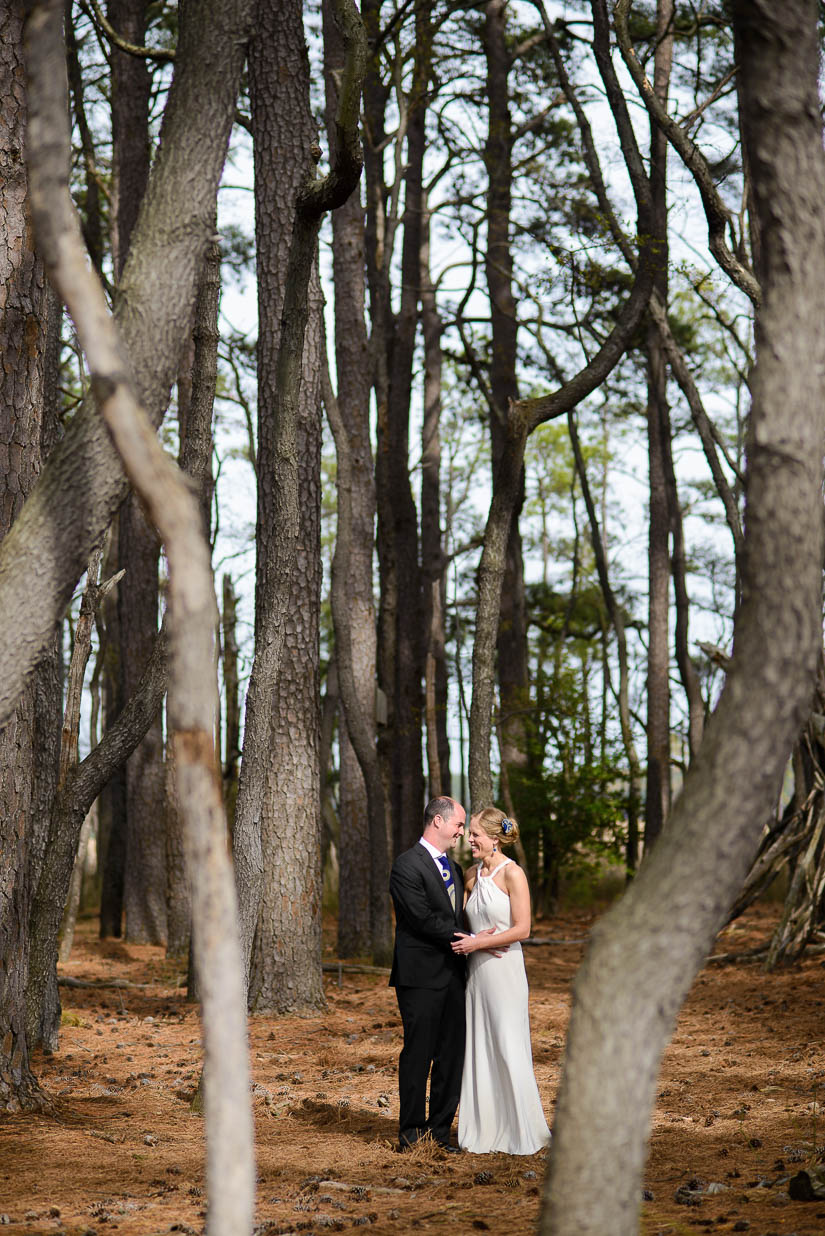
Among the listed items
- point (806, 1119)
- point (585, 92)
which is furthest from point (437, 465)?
point (806, 1119)

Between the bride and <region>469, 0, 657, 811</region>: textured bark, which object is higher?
<region>469, 0, 657, 811</region>: textured bark

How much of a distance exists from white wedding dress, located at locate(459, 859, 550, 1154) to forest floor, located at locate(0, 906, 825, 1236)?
142mm

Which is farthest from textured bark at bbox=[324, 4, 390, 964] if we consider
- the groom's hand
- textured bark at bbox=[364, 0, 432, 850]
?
the groom's hand

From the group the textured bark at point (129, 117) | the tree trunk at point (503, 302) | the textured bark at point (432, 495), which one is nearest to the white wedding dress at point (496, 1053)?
the tree trunk at point (503, 302)

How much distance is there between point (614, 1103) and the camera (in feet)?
9.61

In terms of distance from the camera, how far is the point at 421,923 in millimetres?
5898

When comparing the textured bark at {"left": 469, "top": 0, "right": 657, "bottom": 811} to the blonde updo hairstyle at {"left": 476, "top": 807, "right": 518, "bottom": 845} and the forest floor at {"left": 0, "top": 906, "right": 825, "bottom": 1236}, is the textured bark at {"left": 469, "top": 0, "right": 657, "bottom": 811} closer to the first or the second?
the forest floor at {"left": 0, "top": 906, "right": 825, "bottom": 1236}

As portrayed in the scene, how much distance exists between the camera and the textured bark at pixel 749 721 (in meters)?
2.94

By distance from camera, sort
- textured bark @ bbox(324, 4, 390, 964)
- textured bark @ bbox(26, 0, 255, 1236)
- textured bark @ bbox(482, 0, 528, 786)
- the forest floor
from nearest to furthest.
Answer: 1. textured bark @ bbox(26, 0, 255, 1236)
2. the forest floor
3. textured bark @ bbox(324, 4, 390, 964)
4. textured bark @ bbox(482, 0, 528, 786)

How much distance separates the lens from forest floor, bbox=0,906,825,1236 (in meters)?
4.67

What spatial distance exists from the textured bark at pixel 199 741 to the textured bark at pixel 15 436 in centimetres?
259

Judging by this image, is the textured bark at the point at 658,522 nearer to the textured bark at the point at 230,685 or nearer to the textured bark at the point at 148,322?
the textured bark at the point at 230,685

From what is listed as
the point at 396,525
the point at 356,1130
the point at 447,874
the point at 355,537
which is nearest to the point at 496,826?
the point at 447,874

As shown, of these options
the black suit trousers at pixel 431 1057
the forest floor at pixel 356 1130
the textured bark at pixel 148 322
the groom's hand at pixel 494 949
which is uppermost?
the textured bark at pixel 148 322
